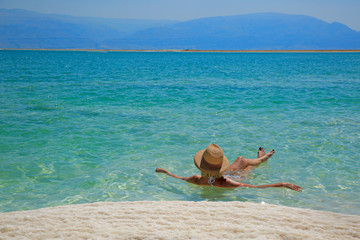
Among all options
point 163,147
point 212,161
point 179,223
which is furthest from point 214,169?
point 163,147

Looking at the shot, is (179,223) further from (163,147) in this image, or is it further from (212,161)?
(163,147)

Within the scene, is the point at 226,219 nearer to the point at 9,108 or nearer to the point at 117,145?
the point at 117,145

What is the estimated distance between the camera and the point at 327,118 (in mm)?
13102

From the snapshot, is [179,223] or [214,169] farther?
[214,169]

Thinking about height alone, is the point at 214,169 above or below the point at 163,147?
above

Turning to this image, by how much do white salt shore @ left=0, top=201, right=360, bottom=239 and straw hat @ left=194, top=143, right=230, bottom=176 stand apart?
943mm

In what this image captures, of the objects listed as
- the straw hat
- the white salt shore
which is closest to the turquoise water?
the straw hat

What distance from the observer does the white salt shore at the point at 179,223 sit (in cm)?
382

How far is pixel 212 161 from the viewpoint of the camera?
583 cm

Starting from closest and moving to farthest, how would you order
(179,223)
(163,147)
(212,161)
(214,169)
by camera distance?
(179,223)
(212,161)
(214,169)
(163,147)

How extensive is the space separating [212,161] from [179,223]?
5.95 ft

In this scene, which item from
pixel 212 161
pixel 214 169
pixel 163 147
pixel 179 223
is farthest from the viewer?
pixel 163 147

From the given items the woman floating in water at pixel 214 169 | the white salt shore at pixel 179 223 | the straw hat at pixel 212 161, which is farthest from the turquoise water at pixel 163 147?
the white salt shore at pixel 179 223

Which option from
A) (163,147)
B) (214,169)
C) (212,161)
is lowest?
(163,147)
